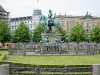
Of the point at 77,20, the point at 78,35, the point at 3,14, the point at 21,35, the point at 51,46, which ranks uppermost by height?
the point at 3,14

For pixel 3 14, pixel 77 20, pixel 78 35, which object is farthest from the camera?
pixel 3 14

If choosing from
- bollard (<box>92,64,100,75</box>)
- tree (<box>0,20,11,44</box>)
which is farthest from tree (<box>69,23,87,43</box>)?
bollard (<box>92,64,100,75</box>)

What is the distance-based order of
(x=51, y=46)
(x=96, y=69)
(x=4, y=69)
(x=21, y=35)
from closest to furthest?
(x=4, y=69), (x=96, y=69), (x=51, y=46), (x=21, y=35)

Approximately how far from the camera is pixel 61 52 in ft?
129

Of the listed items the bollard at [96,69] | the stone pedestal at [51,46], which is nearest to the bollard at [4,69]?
the bollard at [96,69]

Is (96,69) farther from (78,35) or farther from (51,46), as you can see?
(78,35)

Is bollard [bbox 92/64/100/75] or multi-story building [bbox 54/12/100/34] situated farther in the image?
multi-story building [bbox 54/12/100/34]

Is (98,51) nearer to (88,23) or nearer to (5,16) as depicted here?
(88,23)

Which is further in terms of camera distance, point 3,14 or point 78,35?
point 3,14

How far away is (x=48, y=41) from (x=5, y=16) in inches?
2985

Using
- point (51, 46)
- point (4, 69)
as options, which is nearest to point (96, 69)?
point (4, 69)

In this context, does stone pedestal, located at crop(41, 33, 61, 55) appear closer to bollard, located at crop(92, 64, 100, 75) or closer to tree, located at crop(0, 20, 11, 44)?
bollard, located at crop(92, 64, 100, 75)

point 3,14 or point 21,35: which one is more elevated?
point 3,14

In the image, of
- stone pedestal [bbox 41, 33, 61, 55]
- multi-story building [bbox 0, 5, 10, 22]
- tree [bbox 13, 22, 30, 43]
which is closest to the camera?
stone pedestal [bbox 41, 33, 61, 55]
